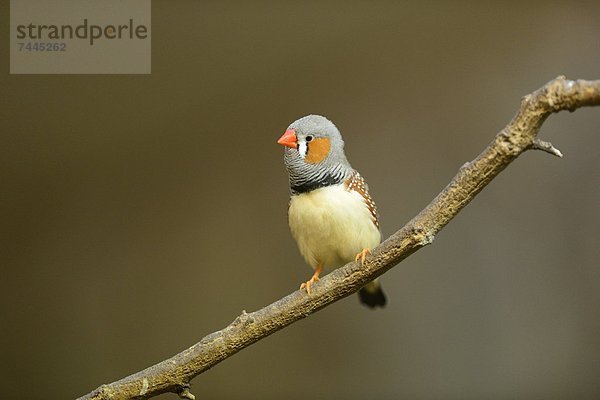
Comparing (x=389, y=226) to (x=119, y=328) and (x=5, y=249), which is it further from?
(x=5, y=249)

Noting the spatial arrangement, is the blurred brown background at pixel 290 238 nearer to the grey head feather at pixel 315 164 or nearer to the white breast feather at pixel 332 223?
the white breast feather at pixel 332 223

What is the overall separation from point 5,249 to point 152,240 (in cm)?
65

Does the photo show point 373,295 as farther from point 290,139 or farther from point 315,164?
point 290,139

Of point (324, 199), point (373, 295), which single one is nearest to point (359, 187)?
point (324, 199)

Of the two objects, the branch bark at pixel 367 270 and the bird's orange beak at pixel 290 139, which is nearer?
the branch bark at pixel 367 270

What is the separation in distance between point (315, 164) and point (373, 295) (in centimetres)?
76

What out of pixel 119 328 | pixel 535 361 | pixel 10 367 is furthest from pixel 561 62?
pixel 10 367

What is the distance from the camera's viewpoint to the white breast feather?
1822 mm

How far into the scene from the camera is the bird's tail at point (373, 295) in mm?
2309

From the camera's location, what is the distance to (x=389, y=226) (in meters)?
3.06

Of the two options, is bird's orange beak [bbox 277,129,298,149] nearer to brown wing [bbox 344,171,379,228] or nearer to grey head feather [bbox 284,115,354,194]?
grey head feather [bbox 284,115,354,194]

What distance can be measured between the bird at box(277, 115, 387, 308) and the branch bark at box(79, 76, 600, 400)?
5 centimetres

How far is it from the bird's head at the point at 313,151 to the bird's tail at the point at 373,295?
1.99ft

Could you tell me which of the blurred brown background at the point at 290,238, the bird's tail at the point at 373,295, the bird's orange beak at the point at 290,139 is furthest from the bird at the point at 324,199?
the blurred brown background at the point at 290,238
